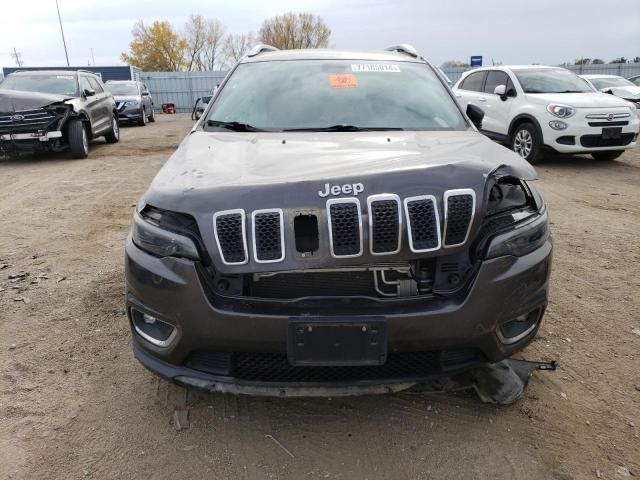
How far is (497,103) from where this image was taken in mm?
9469

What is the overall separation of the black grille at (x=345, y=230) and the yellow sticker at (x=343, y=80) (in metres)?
1.71

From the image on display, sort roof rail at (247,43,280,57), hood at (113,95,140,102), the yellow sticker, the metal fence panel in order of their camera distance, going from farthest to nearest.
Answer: the metal fence panel, hood at (113,95,140,102), roof rail at (247,43,280,57), the yellow sticker

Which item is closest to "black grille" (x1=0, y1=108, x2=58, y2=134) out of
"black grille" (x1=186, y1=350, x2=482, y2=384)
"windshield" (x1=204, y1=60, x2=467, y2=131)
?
"windshield" (x1=204, y1=60, x2=467, y2=131)

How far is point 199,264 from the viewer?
1.96m

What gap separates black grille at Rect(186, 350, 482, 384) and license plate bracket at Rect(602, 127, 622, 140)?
775 centimetres

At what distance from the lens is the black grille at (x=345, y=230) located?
1887mm

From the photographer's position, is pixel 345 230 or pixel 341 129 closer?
pixel 345 230

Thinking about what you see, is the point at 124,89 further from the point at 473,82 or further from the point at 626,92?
the point at 626,92

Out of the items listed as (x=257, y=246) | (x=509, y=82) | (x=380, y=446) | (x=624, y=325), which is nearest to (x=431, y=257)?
(x=257, y=246)

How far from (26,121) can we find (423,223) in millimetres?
8787

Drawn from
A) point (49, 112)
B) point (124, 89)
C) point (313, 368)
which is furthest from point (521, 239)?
point (124, 89)

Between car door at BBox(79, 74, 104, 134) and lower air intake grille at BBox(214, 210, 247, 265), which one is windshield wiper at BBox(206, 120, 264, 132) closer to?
lower air intake grille at BBox(214, 210, 247, 265)

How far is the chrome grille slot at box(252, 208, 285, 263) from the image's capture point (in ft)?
6.21

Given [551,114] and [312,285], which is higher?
[312,285]
